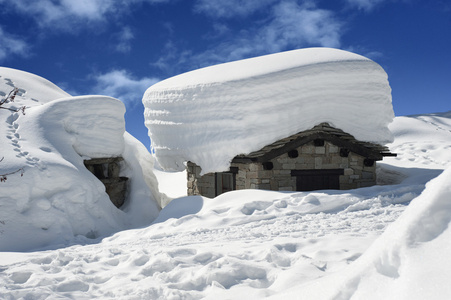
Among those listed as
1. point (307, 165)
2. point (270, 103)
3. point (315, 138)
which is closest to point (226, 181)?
point (307, 165)

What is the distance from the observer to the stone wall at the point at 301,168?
9.53 meters

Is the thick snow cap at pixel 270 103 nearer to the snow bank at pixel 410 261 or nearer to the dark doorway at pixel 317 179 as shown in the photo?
the dark doorway at pixel 317 179

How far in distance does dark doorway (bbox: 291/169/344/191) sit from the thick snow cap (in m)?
1.03

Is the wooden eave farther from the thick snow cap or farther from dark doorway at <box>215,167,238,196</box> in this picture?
dark doorway at <box>215,167,238,196</box>

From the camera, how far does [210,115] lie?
32.0 feet

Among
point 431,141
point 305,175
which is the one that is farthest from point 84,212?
point 431,141

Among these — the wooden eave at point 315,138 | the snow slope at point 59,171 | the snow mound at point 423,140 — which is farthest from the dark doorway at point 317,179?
the snow mound at point 423,140

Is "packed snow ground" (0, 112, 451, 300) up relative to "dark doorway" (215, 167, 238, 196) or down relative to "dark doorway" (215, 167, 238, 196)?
down

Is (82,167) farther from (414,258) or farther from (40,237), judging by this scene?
(414,258)

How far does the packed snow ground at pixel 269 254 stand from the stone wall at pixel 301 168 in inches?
42.3

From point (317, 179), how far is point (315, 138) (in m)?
0.99

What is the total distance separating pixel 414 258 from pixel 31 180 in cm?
688

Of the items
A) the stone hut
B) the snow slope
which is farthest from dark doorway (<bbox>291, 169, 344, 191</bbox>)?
the snow slope

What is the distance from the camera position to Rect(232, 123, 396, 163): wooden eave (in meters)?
9.37
